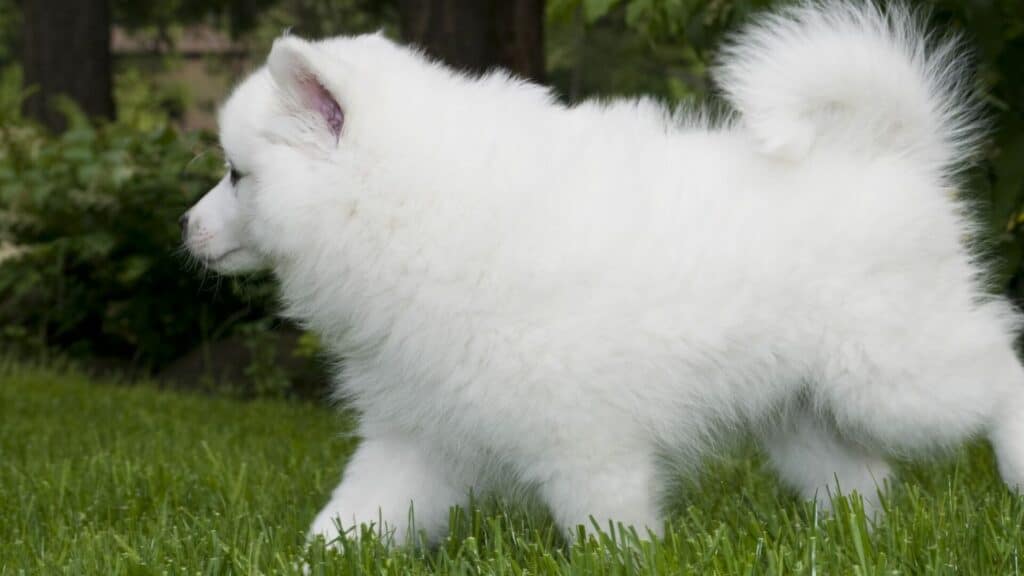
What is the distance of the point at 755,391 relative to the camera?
2.85 metres

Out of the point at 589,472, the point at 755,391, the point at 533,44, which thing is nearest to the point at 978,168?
the point at 755,391

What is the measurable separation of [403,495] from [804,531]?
960mm

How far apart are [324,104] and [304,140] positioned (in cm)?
9

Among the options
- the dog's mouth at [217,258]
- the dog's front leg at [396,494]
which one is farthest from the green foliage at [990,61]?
the dog's mouth at [217,258]

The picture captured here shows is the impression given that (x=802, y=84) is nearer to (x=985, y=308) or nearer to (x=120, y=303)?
(x=985, y=308)

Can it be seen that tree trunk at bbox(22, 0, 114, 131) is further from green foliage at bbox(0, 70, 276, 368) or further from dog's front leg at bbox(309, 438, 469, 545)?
dog's front leg at bbox(309, 438, 469, 545)

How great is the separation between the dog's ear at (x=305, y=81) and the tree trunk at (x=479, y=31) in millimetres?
3427

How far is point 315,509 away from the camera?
357cm

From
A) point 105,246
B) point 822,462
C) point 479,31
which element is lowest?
point 822,462

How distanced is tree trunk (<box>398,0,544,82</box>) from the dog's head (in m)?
3.33

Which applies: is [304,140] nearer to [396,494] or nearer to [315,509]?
[396,494]

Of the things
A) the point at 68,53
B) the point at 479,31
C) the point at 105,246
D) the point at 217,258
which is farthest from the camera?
the point at 68,53

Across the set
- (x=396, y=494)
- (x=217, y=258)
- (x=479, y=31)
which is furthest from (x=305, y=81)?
(x=479, y=31)

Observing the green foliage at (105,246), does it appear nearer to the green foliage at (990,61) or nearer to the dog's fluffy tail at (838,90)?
the green foliage at (990,61)
